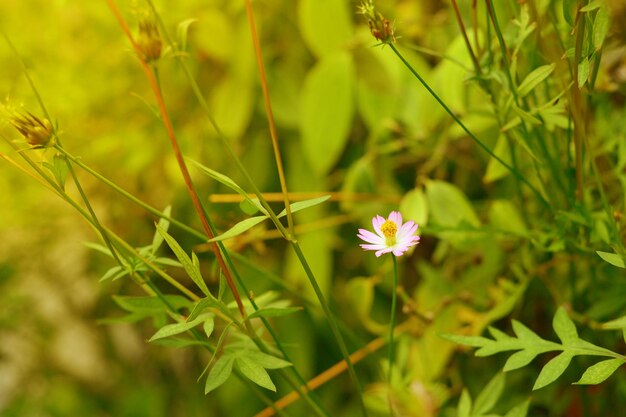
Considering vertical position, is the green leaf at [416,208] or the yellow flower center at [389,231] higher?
the yellow flower center at [389,231]

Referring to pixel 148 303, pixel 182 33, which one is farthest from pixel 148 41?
pixel 148 303

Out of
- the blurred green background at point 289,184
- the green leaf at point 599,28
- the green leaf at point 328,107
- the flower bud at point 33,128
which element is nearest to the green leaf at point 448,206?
the blurred green background at point 289,184

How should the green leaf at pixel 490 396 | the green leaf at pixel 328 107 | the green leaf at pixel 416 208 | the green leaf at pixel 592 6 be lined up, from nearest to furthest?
the green leaf at pixel 592 6 → the green leaf at pixel 490 396 → the green leaf at pixel 416 208 → the green leaf at pixel 328 107

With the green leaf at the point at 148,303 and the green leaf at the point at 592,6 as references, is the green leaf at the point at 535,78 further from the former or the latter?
the green leaf at the point at 148,303

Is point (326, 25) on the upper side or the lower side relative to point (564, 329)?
upper

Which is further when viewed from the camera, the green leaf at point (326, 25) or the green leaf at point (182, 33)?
the green leaf at point (326, 25)

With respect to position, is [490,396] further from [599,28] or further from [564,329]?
[599,28]
